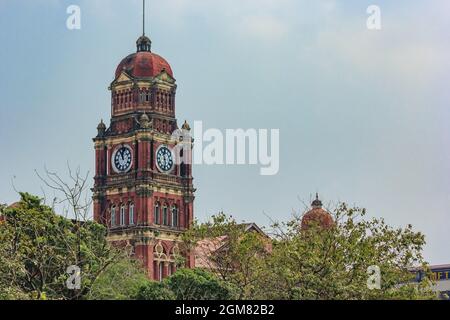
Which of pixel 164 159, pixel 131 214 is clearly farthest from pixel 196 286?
pixel 164 159

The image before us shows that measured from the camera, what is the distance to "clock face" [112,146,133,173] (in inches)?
3967

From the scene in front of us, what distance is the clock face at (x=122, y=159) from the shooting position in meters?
101

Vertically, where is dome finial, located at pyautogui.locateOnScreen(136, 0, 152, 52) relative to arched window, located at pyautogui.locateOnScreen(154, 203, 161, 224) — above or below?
above

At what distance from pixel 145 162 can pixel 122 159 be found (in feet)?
11.3

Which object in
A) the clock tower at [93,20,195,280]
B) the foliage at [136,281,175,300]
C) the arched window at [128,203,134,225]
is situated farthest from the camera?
the arched window at [128,203,134,225]

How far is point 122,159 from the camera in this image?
332ft

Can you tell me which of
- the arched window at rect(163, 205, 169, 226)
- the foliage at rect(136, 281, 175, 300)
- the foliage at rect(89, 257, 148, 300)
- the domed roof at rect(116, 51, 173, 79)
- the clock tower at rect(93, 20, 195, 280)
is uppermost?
the domed roof at rect(116, 51, 173, 79)

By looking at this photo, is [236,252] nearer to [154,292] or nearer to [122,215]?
[154,292]

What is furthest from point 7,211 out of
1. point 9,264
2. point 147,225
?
point 147,225

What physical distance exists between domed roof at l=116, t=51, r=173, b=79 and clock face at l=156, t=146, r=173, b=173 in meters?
7.26

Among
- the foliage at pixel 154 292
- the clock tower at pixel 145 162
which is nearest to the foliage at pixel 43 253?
the foliage at pixel 154 292

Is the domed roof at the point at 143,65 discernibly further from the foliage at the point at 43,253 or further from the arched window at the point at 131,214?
the foliage at the point at 43,253

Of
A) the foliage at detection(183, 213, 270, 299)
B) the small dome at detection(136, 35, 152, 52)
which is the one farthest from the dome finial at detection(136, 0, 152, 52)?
the foliage at detection(183, 213, 270, 299)

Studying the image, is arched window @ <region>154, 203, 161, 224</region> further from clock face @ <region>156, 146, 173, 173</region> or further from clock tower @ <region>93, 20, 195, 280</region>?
clock face @ <region>156, 146, 173, 173</region>
